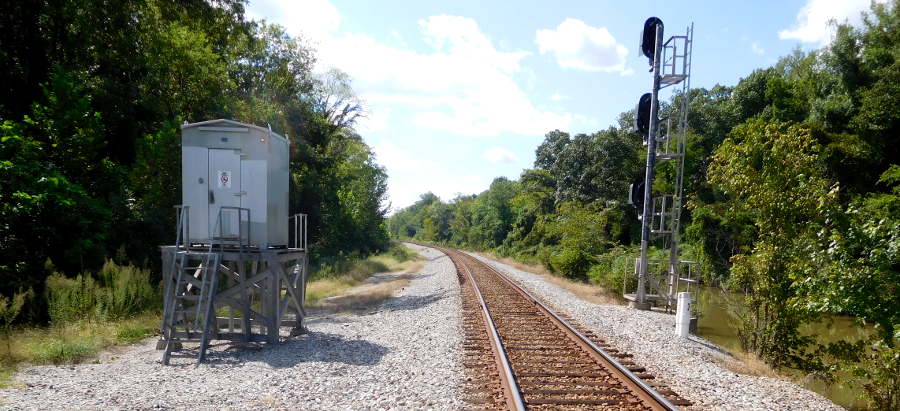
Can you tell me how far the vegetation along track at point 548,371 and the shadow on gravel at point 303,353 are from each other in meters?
1.63

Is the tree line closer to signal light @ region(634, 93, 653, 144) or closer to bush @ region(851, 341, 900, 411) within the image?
bush @ region(851, 341, 900, 411)

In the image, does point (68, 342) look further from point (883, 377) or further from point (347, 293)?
point (883, 377)

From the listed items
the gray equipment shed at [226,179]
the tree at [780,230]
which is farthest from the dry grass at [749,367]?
the gray equipment shed at [226,179]

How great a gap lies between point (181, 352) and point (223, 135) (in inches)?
150

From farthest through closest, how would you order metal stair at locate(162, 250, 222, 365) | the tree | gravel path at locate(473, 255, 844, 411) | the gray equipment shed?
1. the gray equipment shed
2. the tree
3. metal stair at locate(162, 250, 222, 365)
4. gravel path at locate(473, 255, 844, 411)

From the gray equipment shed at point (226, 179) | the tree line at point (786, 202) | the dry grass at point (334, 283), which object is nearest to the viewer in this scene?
the tree line at point (786, 202)

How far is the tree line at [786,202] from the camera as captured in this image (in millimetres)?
7340

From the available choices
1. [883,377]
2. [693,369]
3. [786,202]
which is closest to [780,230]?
[786,202]

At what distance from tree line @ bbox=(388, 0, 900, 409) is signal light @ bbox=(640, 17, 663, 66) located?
8.91ft

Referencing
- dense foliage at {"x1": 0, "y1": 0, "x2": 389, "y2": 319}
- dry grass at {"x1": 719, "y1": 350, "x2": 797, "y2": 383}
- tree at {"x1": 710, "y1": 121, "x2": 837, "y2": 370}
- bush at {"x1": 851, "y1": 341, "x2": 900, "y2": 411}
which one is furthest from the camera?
dense foliage at {"x1": 0, "y1": 0, "x2": 389, "y2": 319}

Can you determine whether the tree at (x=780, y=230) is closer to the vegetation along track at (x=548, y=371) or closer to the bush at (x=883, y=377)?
the bush at (x=883, y=377)

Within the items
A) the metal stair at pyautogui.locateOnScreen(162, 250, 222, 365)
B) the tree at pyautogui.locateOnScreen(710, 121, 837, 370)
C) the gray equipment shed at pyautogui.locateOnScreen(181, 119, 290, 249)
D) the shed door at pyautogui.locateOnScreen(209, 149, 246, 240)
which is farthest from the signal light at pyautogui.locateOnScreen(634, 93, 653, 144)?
the metal stair at pyautogui.locateOnScreen(162, 250, 222, 365)

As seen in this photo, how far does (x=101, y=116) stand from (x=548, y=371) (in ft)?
55.9

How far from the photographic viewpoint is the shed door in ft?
29.1
